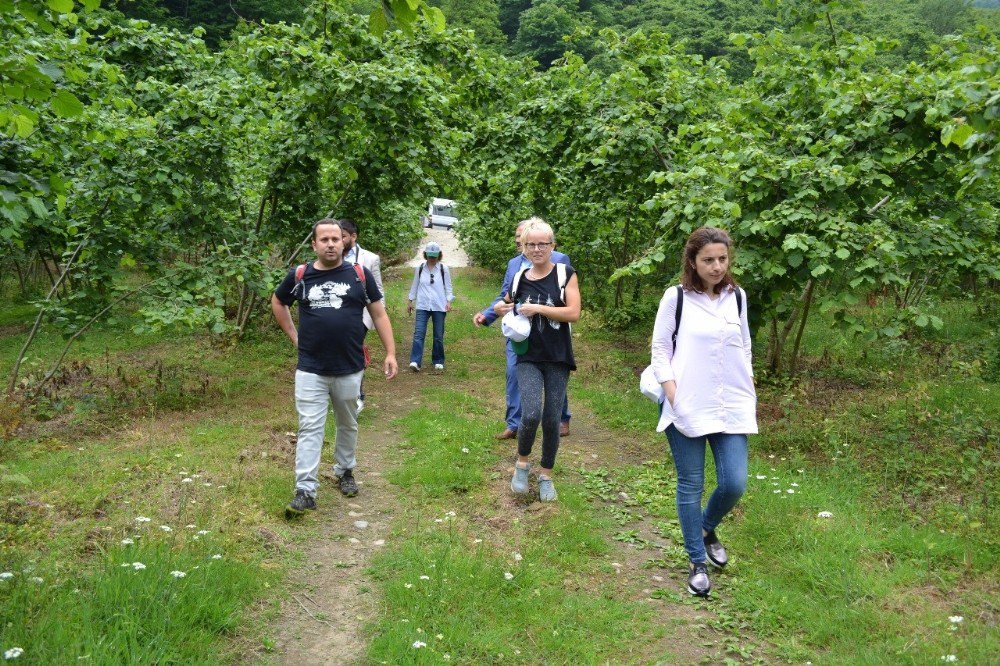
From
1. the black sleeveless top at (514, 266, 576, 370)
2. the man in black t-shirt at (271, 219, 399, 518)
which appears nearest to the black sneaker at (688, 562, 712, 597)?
the black sleeveless top at (514, 266, 576, 370)

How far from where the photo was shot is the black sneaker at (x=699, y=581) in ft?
13.8

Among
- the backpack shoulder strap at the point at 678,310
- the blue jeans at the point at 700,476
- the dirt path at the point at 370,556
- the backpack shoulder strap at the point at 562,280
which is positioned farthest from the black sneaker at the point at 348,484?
the backpack shoulder strap at the point at 678,310

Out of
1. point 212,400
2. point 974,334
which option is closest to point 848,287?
point 212,400

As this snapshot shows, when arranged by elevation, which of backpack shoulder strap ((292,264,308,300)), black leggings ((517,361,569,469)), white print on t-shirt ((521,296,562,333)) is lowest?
black leggings ((517,361,569,469))

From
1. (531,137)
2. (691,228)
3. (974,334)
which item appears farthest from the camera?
(974,334)

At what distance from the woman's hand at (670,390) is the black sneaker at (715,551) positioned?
0.98 metres

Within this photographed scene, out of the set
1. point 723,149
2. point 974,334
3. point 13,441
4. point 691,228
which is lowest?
point 13,441

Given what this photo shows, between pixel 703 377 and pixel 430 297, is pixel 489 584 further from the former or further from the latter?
pixel 430 297

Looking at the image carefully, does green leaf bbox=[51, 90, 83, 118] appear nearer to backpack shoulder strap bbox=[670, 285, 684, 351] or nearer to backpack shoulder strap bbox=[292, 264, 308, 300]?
backpack shoulder strap bbox=[292, 264, 308, 300]

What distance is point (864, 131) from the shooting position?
6.42 m

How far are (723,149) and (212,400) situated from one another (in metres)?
6.00

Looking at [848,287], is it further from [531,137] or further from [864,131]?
[531,137]

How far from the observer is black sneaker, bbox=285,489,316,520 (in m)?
4.99

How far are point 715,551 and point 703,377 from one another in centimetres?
118
